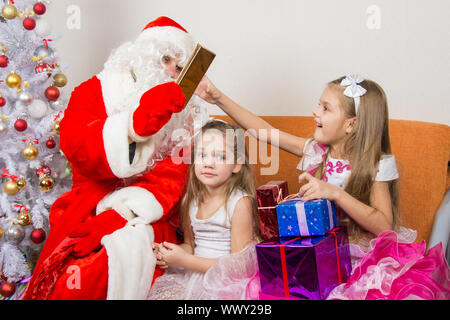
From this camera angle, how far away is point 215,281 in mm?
1402

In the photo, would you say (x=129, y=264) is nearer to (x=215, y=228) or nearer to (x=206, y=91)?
(x=215, y=228)

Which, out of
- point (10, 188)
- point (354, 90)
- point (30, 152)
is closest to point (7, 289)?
point (10, 188)

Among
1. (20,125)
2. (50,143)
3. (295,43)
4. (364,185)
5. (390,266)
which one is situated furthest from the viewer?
(295,43)

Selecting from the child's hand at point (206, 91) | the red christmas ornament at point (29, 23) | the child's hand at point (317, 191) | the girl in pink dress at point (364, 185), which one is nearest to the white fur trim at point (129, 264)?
the girl in pink dress at point (364, 185)

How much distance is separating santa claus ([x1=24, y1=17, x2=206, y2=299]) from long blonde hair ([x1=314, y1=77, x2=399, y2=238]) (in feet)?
1.92

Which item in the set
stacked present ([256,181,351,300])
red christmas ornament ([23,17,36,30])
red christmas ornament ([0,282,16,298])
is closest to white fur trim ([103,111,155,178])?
stacked present ([256,181,351,300])

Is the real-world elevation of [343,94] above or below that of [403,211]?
above

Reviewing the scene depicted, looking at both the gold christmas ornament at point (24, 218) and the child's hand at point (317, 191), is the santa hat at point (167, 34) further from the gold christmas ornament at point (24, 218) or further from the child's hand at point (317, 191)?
the gold christmas ornament at point (24, 218)

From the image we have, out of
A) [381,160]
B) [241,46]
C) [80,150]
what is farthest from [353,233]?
[241,46]

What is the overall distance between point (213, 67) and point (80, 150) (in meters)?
1.33

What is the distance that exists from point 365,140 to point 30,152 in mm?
1397

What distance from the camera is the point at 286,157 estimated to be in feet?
6.76

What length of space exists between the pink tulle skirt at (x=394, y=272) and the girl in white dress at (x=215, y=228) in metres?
0.32
